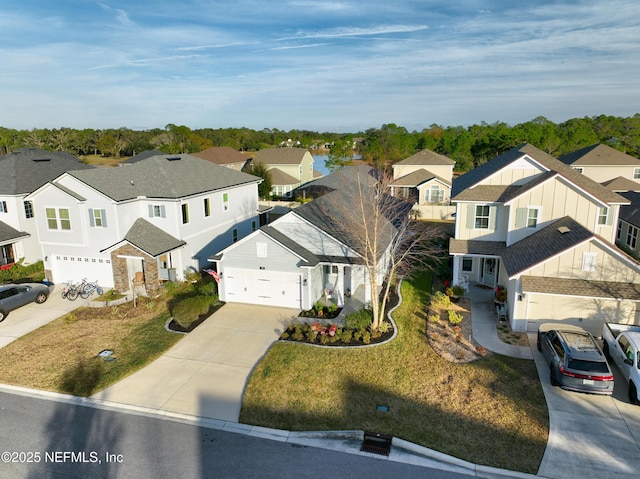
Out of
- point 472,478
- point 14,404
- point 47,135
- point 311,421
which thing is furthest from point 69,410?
point 47,135

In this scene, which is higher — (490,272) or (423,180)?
(423,180)

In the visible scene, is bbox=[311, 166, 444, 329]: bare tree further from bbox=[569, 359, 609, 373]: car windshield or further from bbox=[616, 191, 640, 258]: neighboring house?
bbox=[616, 191, 640, 258]: neighboring house

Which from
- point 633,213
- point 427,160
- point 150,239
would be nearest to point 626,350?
point 633,213

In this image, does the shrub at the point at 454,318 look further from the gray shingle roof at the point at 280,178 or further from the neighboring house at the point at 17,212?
the gray shingle roof at the point at 280,178

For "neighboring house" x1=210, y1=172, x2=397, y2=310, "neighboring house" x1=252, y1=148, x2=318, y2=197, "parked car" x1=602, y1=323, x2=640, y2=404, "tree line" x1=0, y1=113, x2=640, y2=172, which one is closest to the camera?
"parked car" x1=602, y1=323, x2=640, y2=404

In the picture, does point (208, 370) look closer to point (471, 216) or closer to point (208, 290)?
point (208, 290)

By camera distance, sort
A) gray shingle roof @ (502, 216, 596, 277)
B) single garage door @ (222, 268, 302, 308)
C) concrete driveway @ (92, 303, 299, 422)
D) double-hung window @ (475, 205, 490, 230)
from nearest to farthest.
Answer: concrete driveway @ (92, 303, 299, 422) → gray shingle roof @ (502, 216, 596, 277) → single garage door @ (222, 268, 302, 308) → double-hung window @ (475, 205, 490, 230)

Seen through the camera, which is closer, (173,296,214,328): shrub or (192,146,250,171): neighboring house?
(173,296,214,328): shrub

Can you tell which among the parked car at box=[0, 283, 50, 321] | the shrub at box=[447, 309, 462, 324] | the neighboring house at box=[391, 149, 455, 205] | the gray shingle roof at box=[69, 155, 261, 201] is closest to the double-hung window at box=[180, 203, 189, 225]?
the gray shingle roof at box=[69, 155, 261, 201]
